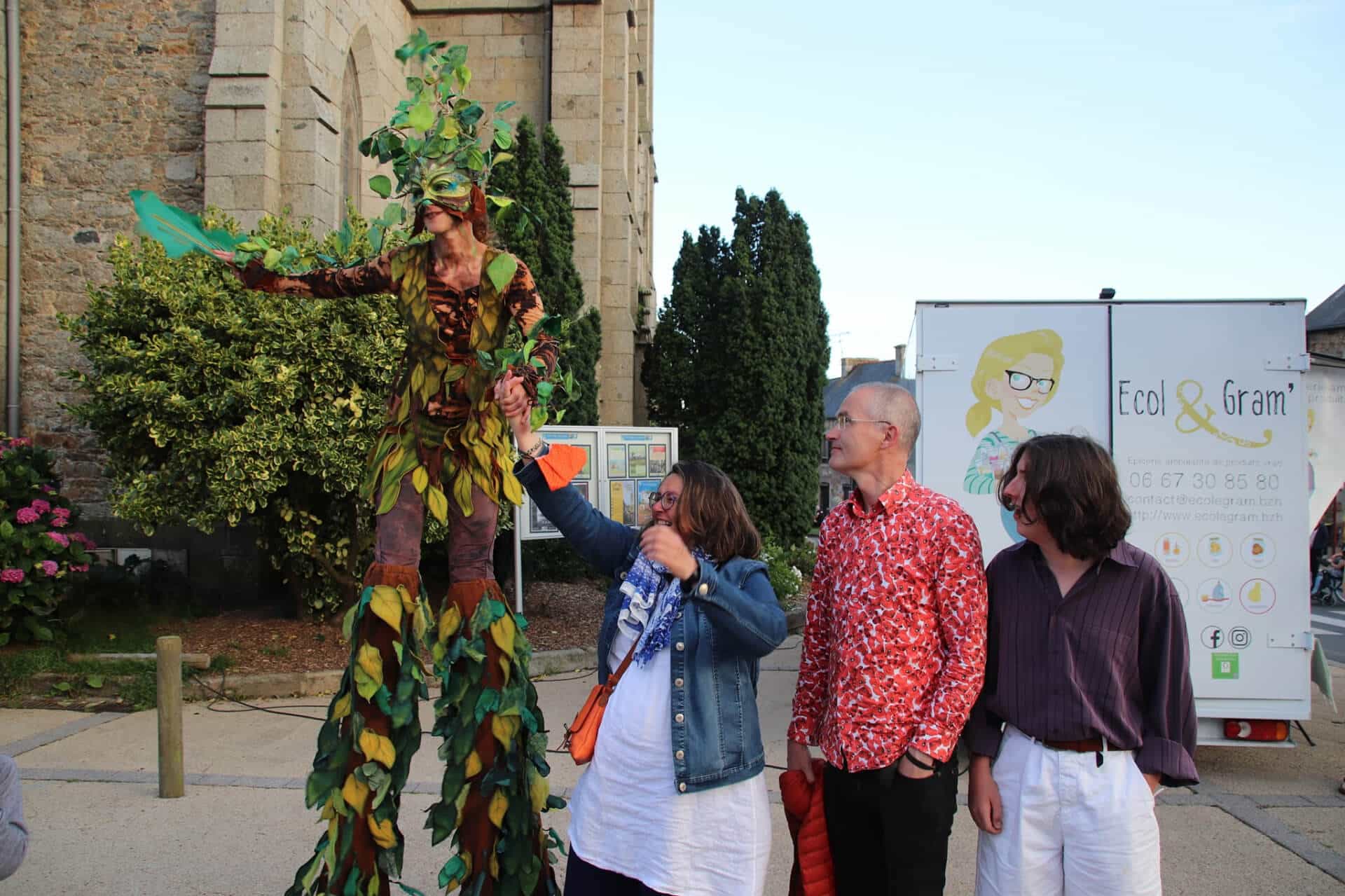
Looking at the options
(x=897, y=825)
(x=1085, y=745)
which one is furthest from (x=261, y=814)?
(x=1085, y=745)

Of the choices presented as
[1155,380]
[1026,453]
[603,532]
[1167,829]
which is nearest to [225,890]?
[603,532]

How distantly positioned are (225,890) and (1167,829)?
4.39 meters

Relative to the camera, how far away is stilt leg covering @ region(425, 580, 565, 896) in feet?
9.49

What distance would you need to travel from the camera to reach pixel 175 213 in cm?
297

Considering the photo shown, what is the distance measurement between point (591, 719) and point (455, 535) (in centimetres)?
80

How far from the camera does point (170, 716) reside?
4.71m

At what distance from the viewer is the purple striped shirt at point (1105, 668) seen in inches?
91.0

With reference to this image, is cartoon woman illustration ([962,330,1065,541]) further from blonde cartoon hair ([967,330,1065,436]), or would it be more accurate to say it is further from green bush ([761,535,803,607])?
green bush ([761,535,803,607])

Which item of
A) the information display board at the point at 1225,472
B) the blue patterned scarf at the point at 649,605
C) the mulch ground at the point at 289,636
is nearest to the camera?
the blue patterned scarf at the point at 649,605

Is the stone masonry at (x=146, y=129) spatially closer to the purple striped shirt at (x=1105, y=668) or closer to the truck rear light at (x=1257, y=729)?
the purple striped shirt at (x=1105, y=668)

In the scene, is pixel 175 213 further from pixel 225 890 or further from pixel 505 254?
pixel 225 890

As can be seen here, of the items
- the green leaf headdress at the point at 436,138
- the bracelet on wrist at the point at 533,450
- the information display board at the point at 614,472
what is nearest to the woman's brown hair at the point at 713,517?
the bracelet on wrist at the point at 533,450

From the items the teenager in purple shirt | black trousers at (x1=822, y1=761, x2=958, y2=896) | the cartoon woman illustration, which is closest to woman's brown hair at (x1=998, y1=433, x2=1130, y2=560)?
the teenager in purple shirt

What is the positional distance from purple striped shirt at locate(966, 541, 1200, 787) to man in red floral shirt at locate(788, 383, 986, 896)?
0.38ft
